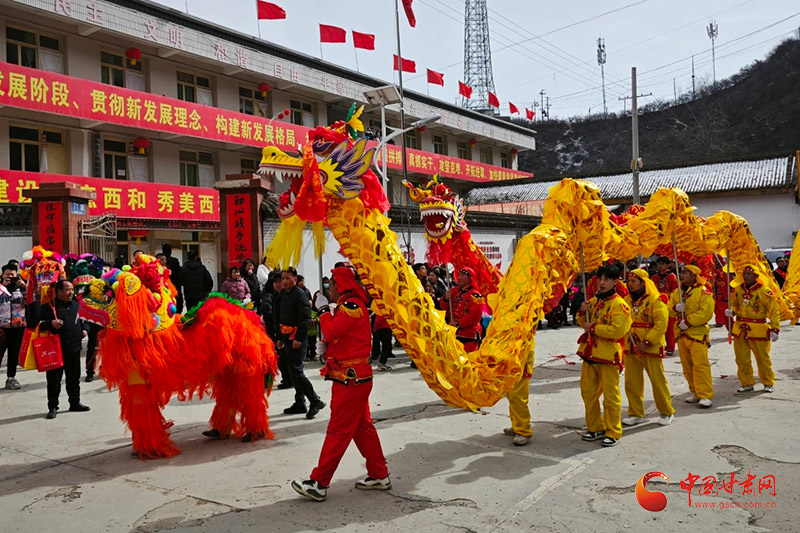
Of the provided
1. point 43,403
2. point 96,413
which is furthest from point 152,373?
point 43,403

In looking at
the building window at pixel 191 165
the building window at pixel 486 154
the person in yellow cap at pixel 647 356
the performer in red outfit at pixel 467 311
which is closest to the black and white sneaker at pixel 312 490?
the performer in red outfit at pixel 467 311

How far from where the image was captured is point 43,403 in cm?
705

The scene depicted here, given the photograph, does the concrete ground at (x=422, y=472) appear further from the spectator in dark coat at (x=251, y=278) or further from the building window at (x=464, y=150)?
the building window at (x=464, y=150)

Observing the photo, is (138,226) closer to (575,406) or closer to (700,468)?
(575,406)

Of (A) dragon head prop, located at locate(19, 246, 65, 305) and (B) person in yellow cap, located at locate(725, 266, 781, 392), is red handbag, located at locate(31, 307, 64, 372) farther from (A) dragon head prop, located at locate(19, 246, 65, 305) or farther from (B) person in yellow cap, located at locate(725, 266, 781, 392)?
(B) person in yellow cap, located at locate(725, 266, 781, 392)

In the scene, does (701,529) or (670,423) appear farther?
(670,423)

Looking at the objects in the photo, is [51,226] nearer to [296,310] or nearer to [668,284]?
[296,310]

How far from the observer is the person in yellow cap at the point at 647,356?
5617 mm

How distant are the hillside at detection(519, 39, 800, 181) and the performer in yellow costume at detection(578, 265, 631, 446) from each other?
3398 centimetres

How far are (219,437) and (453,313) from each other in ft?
8.61

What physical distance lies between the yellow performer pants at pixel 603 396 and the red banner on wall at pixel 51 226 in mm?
9384

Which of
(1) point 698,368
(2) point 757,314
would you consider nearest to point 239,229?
(1) point 698,368

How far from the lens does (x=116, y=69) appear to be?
55.1 ft

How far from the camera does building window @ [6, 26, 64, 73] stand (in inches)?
576
